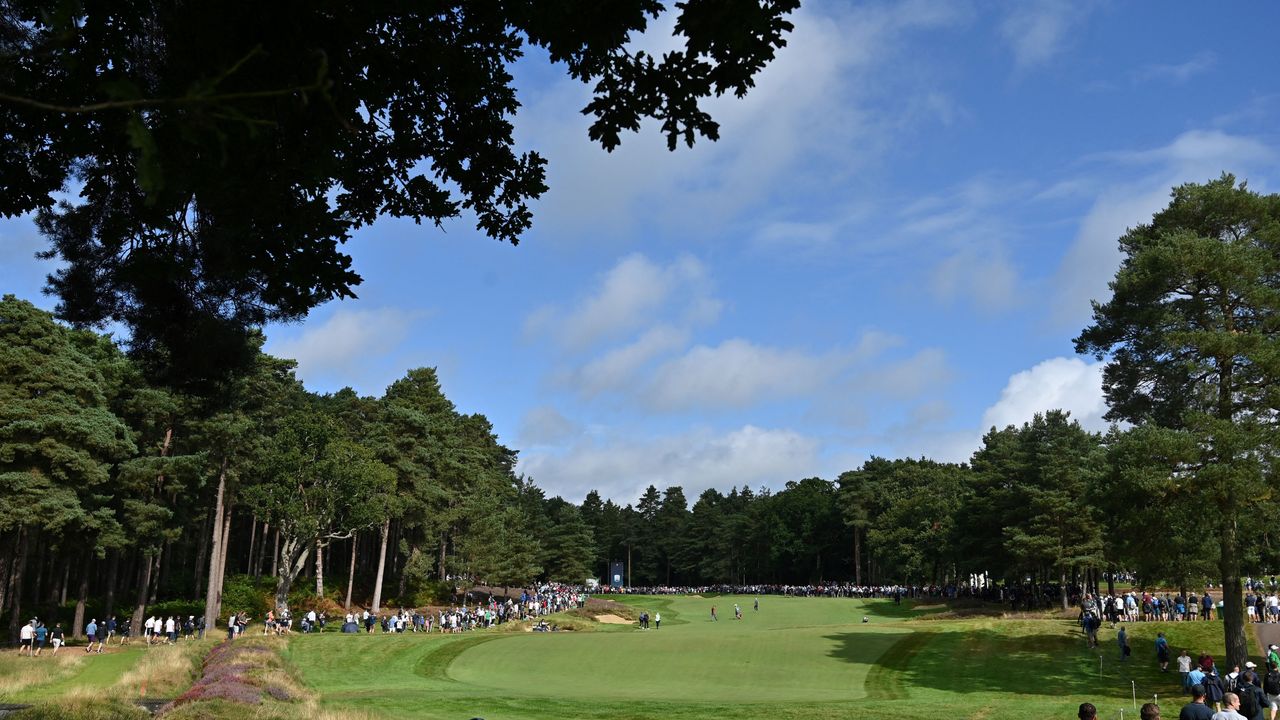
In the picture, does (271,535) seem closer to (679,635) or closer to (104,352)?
(104,352)

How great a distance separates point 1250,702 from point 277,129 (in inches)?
771

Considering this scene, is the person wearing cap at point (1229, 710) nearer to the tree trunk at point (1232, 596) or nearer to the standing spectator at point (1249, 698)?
the standing spectator at point (1249, 698)

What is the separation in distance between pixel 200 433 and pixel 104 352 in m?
6.18

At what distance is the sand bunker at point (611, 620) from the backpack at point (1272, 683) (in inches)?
1746

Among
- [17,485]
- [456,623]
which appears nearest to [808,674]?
[456,623]

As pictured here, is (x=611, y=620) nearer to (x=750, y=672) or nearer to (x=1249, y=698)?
(x=750, y=672)

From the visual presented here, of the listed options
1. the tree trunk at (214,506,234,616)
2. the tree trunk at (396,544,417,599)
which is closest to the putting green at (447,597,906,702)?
the tree trunk at (214,506,234,616)

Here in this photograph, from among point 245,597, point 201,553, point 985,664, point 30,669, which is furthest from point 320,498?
point 985,664

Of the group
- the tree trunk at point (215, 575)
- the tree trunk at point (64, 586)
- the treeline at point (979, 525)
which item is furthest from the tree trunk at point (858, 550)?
the tree trunk at point (64, 586)

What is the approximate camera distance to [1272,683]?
1881cm

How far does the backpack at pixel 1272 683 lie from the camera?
18703 millimetres

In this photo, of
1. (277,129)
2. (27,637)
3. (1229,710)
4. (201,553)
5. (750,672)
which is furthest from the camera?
(201,553)

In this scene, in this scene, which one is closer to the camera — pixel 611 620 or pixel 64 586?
pixel 64 586

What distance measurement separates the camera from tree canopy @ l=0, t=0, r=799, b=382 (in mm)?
5949
